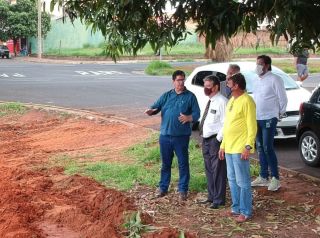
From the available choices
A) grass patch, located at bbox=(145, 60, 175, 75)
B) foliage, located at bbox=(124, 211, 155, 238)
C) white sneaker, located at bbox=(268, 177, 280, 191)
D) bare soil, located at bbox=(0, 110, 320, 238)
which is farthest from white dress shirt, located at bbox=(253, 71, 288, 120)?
grass patch, located at bbox=(145, 60, 175, 75)

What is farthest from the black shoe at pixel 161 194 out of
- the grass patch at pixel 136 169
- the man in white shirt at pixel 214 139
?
the man in white shirt at pixel 214 139

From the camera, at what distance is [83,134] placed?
1355 centimetres

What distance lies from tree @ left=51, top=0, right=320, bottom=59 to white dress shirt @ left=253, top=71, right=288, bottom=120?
10.7 ft

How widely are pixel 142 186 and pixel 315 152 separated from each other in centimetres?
307

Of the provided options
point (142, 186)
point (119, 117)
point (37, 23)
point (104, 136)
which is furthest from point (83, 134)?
point (37, 23)

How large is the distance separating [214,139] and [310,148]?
3.12 meters

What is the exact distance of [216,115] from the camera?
6.91 m

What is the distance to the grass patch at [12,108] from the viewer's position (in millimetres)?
17234

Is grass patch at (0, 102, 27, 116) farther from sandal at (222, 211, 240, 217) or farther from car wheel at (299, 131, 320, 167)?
sandal at (222, 211, 240, 217)

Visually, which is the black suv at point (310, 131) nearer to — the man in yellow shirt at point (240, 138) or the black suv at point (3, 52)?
the man in yellow shirt at point (240, 138)

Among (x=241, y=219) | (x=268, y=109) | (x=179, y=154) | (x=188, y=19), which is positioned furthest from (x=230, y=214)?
(x=188, y=19)

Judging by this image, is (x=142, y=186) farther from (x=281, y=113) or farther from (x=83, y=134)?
(x=83, y=134)

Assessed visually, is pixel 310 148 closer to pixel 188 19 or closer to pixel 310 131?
pixel 310 131

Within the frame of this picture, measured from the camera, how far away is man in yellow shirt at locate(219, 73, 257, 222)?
623 centimetres
